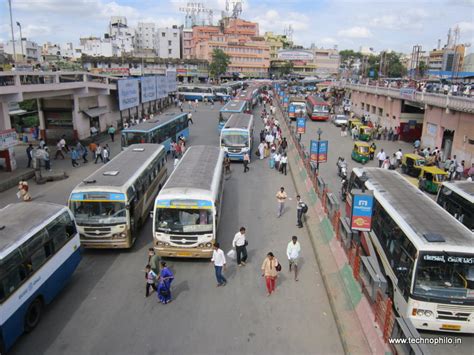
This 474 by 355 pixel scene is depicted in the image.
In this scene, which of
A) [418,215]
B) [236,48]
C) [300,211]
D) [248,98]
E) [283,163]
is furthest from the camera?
[236,48]

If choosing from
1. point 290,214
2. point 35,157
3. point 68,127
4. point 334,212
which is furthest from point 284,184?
point 68,127

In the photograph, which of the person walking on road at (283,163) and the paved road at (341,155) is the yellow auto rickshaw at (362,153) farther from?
the person walking on road at (283,163)

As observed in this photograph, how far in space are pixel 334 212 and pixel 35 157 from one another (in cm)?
1745

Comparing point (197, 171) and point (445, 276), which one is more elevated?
point (197, 171)

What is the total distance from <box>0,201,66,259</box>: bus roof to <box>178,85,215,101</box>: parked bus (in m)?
62.6

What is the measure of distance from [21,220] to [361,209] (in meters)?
8.32

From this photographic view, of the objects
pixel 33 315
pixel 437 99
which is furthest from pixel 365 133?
pixel 33 315

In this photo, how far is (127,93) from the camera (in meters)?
38.6

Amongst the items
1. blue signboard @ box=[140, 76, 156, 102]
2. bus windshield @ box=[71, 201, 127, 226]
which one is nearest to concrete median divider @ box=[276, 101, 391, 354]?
bus windshield @ box=[71, 201, 127, 226]

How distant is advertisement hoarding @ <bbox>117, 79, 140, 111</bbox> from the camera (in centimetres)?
3672

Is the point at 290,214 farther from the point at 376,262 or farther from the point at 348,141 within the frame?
the point at 348,141

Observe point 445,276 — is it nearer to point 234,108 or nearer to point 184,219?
point 184,219

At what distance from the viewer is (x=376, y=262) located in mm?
10562

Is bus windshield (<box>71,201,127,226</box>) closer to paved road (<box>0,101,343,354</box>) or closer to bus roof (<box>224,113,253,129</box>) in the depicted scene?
paved road (<box>0,101,343,354</box>)
